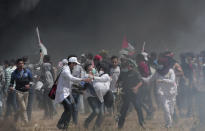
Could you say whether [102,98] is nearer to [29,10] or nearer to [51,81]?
[51,81]

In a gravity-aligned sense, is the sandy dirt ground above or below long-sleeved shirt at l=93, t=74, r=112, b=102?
below

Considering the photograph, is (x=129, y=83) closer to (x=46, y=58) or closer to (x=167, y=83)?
(x=167, y=83)

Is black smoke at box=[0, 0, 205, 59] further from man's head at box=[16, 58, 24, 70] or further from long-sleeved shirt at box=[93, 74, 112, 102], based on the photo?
long-sleeved shirt at box=[93, 74, 112, 102]

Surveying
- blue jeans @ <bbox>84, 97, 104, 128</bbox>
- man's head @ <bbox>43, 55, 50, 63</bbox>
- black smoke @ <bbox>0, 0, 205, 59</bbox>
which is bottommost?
blue jeans @ <bbox>84, 97, 104, 128</bbox>

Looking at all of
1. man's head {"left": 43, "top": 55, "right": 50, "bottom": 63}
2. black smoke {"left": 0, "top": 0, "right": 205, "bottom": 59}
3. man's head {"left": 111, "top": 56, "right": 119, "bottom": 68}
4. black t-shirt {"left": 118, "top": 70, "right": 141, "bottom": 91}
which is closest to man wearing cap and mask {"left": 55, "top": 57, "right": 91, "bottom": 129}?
black t-shirt {"left": 118, "top": 70, "right": 141, "bottom": 91}

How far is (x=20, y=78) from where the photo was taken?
7.89m

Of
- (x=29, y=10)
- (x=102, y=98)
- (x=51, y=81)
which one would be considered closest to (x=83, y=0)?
(x=29, y=10)

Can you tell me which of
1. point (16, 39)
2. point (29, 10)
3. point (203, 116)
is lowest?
point (203, 116)

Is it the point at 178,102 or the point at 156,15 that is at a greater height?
the point at 156,15

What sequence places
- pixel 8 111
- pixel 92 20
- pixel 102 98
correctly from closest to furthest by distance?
pixel 102 98 → pixel 8 111 → pixel 92 20

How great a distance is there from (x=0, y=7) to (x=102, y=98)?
14674 mm

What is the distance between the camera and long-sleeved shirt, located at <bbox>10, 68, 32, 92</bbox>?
789 cm

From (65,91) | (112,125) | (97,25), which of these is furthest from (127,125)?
(97,25)

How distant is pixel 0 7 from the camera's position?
20.2m
